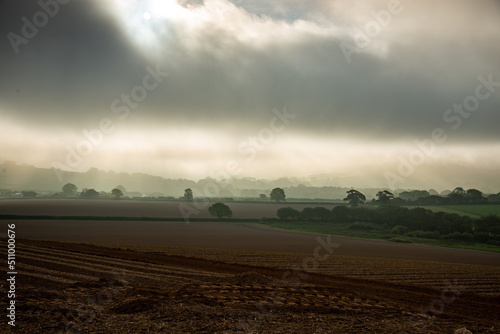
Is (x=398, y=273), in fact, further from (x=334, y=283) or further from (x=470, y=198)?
(x=470, y=198)

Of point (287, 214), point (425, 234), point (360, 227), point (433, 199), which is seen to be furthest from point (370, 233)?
point (433, 199)

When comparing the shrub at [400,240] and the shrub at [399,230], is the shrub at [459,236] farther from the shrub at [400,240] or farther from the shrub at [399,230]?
the shrub at [400,240]

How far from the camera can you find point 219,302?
51.9 feet

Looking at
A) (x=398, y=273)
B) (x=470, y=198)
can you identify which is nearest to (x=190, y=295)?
(x=398, y=273)

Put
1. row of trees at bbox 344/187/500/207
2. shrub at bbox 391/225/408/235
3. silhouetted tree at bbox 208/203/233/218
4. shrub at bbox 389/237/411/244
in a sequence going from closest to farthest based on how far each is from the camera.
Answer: shrub at bbox 389/237/411/244
shrub at bbox 391/225/408/235
silhouetted tree at bbox 208/203/233/218
row of trees at bbox 344/187/500/207

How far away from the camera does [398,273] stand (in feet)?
103

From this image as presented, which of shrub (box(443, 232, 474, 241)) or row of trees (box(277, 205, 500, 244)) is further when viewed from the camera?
row of trees (box(277, 205, 500, 244))

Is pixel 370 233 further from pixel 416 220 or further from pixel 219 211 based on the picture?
pixel 219 211

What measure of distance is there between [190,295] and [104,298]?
3.82m

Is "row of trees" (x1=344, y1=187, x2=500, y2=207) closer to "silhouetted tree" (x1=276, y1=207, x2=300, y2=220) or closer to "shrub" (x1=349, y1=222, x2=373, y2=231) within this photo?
"silhouetted tree" (x1=276, y1=207, x2=300, y2=220)

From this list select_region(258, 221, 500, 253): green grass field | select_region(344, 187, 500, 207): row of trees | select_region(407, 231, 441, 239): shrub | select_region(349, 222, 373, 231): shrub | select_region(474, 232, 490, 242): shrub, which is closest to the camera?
select_region(258, 221, 500, 253): green grass field

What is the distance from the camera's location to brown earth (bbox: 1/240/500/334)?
13.0 m

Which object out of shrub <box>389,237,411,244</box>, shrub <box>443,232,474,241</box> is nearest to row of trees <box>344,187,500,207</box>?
shrub <box>443,232,474,241</box>

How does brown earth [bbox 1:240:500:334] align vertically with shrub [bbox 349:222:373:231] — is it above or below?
above
